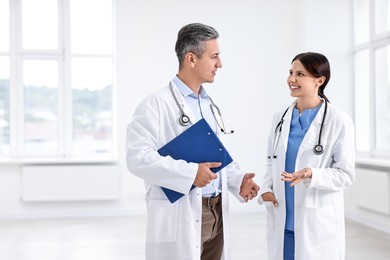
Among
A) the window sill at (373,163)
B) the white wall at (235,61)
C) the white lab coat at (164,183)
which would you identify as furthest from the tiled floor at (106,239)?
the white lab coat at (164,183)

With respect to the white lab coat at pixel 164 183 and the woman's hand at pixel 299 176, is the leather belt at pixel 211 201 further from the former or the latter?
the woman's hand at pixel 299 176

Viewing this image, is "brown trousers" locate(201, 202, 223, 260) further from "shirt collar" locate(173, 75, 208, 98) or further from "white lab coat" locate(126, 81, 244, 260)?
"shirt collar" locate(173, 75, 208, 98)

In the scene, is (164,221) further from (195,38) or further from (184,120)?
(195,38)

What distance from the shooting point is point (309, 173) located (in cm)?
185

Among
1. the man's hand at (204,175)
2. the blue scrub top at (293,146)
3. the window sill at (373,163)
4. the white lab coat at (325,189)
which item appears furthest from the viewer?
the window sill at (373,163)

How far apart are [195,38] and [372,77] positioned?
13.2 ft

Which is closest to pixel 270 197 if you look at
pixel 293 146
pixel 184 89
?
pixel 293 146

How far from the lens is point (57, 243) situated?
433 centimetres

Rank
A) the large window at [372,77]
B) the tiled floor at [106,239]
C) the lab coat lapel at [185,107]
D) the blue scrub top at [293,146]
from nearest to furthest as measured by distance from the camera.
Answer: the lab coat lapel at [185,107], the blue scrub top at [293,146], the tiled floor at [106,239], the large window at [372,77]

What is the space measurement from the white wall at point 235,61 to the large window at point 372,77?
13 cm

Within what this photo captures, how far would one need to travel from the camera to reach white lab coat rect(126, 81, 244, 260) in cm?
166

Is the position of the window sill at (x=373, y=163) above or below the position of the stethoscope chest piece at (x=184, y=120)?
below

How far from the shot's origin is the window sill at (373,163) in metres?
4.55

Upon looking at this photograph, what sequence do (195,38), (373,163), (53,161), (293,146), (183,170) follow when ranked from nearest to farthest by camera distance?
(183,170), (195,38), (293,146), (373,163), (53,161)
